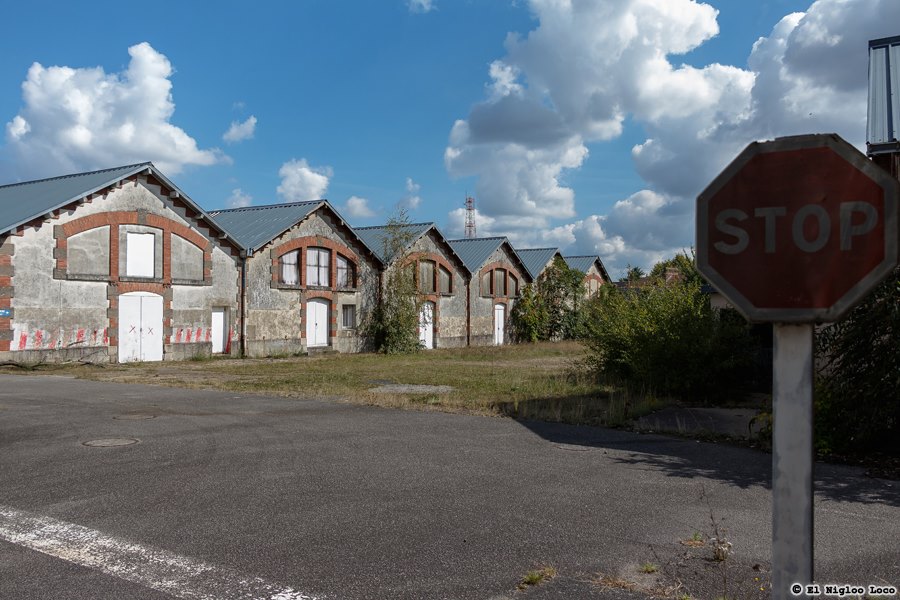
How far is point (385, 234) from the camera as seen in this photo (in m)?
38.4

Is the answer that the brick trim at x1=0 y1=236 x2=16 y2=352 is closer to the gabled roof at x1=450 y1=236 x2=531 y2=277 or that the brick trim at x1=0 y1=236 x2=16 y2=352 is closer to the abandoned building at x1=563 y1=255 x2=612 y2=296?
the gabled roof at x1=450 y1=236 x2=531 y2=277

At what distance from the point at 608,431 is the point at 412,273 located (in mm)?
26509

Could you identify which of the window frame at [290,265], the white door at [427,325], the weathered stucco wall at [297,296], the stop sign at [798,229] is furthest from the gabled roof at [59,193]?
the stop sign at [798,229]

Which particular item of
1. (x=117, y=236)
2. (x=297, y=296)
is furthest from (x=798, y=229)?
(x=297, y=296)

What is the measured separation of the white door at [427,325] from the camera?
3831 centimetres

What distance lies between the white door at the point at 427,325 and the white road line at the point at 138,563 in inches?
1276

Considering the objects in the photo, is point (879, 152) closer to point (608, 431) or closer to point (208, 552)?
point (608, 431)

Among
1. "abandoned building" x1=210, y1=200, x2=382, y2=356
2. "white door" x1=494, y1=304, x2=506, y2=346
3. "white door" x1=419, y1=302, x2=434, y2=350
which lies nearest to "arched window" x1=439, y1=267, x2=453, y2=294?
"white door" x1=419, y1=302, x2=434, y2=350

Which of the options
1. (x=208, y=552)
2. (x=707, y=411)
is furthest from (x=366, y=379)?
(x=208, y=552)

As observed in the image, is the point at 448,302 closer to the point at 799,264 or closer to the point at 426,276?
the point at 426,276

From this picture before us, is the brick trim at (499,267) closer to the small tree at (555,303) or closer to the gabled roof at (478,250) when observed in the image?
the gabled roof at (478,250)

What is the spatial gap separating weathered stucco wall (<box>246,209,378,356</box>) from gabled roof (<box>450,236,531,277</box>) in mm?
8890

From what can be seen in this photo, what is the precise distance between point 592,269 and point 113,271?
129ft

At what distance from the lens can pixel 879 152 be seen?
11555 mm
